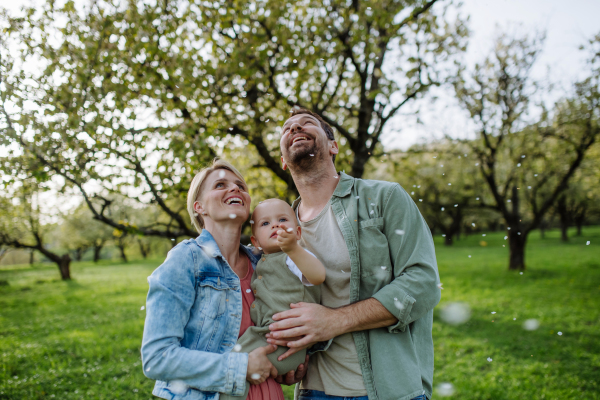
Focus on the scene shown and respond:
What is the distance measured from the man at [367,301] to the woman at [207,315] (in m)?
0.22

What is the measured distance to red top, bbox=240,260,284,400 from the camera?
195 centimetres

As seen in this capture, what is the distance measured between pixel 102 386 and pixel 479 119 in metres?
13.8

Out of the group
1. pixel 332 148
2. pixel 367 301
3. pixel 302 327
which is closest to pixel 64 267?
pixel 332 148

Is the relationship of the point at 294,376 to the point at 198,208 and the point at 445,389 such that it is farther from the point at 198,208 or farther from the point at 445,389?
the point at 445,389

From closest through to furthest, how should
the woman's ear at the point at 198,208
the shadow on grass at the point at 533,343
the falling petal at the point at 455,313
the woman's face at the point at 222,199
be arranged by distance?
the woman's face at the point at 222,199 < the woman's ear at the point at 198,208 < the shadow on grass at the point at 533,343 < the falling petal at the point at 455,313

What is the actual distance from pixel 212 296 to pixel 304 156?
1079mm

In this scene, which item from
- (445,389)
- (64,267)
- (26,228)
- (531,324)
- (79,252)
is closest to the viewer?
(445,389)

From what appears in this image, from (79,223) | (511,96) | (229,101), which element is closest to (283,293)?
(229,101)

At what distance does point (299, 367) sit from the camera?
6.82 ft

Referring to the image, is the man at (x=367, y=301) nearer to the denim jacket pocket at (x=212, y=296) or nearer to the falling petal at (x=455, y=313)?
the denim jacket pocket at (x=212, y=296)

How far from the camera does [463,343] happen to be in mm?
7883

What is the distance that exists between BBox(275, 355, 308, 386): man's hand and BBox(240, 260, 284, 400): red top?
42 millimetres

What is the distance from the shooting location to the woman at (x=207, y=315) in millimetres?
1745

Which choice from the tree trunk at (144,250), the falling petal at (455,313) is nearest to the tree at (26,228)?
the falling petal at (455,313)
